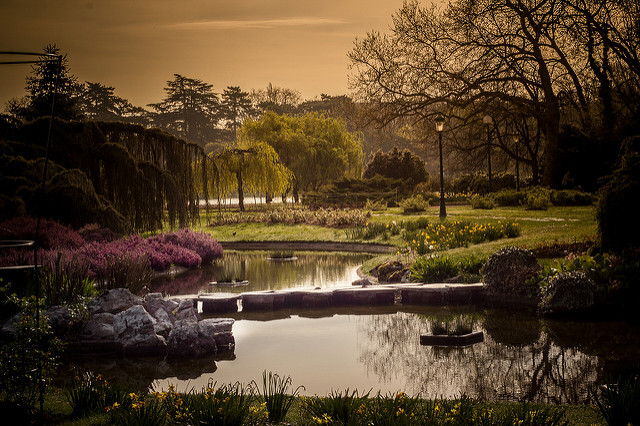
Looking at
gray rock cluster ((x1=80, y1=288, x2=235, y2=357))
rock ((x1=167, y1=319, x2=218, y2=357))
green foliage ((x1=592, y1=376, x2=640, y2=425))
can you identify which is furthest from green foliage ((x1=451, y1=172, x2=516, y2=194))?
green foliage ((x1=592, y1=376, x2=640, y2=425))

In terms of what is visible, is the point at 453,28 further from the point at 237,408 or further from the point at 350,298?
the point at 237,408

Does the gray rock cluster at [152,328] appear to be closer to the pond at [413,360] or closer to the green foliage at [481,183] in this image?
the pond at [413,360]

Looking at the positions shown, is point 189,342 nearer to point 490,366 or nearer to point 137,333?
point 137,333

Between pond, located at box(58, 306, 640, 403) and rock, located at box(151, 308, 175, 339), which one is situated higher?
rock, located at box(151, 308, 175, 339)

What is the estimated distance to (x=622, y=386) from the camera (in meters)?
5.68

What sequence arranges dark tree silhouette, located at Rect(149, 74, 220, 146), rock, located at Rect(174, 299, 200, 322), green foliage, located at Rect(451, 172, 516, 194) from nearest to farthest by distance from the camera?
rock, located at Rect(174, 299, 200, 322)
green foliage, located at Rect(451, 172, 516, 194)
dark tree silhouette, located at Rect(149, 74, 220, 146)

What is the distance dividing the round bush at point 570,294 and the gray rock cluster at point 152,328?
5.64m

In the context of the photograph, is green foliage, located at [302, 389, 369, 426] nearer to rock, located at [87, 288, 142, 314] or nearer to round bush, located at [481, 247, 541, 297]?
rock, located at [87, 288, 142, 314]

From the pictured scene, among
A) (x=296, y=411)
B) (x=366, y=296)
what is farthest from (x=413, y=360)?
(x=366, y=296)

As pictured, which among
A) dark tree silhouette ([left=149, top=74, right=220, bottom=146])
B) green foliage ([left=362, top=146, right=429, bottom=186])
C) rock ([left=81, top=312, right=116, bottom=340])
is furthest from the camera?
dark tree silhouette ([left=149, top=74, right=220, bottom=146])

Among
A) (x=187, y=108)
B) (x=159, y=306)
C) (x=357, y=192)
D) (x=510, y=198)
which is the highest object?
(x=187, y=108)

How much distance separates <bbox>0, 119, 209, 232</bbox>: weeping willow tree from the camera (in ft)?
48.9

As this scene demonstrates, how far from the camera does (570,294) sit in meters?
10.8

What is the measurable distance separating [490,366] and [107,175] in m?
11.1
